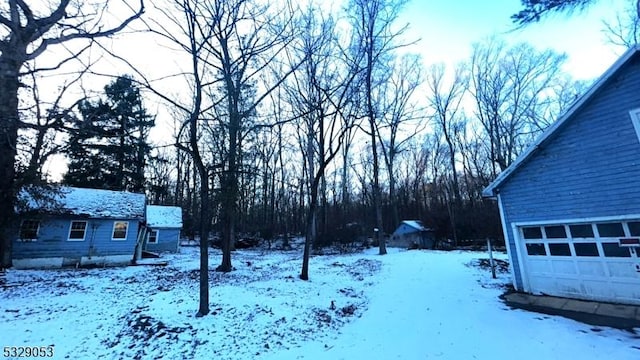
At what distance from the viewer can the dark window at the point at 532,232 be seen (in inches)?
315

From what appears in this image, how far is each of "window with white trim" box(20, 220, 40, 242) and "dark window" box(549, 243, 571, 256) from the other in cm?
2147

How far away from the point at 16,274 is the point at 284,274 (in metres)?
11.2

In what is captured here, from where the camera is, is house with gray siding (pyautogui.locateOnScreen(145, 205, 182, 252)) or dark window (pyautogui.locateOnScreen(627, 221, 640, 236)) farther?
house with gray siding (pyautogui.locateOnScreen(145, 205, 182, 252))

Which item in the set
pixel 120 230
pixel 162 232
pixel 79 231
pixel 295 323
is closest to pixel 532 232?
pixel 295 323

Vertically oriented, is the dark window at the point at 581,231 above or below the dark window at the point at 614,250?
above

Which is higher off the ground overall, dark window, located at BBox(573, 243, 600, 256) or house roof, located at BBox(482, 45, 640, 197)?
house roof, located at BBox(482, 45, 640, 197)

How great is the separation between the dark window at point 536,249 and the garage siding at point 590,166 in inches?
14.6

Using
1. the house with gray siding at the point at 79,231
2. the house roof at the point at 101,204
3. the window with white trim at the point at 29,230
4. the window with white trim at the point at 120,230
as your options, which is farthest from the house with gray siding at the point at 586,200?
the window with white trim at the point at 29,230

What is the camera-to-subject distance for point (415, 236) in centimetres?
2348

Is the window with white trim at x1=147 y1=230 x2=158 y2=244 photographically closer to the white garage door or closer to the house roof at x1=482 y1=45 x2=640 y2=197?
the house roof at x1=482 y1=45 x2=640 y2=197

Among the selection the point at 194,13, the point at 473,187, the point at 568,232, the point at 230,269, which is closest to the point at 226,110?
the point at 194,13

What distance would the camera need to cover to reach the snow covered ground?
15.9 ft

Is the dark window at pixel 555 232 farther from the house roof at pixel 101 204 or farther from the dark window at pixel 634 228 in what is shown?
the house roof at pixel 101 204

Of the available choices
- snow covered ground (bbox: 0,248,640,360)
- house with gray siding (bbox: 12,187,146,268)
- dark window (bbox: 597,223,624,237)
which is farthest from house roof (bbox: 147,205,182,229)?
dark window (bbox: 597,223,624,237)
